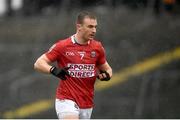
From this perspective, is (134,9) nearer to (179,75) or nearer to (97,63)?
(179,75)

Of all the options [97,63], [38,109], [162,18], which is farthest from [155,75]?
[97,63]

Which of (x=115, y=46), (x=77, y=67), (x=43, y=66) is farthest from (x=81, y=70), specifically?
(x=115, y=46)

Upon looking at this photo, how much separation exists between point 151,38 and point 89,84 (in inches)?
168

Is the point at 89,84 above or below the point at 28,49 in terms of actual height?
above

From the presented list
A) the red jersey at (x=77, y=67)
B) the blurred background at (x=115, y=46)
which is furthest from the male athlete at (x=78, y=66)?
the blurred background at (x=115, y=46)

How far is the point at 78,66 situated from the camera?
7445 mm

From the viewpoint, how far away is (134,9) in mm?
11547

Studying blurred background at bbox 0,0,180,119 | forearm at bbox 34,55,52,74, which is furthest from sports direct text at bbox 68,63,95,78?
blurred background at bbox 0,0,180,119

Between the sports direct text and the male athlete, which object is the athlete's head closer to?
the male athlete

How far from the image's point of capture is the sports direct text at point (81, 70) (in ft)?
24.3

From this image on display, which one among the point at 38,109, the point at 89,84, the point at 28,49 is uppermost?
the point at 89,84

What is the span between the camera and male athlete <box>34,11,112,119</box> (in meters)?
7.38

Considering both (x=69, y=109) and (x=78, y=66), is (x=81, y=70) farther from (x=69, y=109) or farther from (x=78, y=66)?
(x=69, y=109)

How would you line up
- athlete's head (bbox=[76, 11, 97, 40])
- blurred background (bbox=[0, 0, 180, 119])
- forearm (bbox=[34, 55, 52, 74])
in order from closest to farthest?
forearm (bbox=[34, 55, 52, 74])
athlete's head (bbox=[76, 11, 97, 40])
blurred background (bbox=[0, 0, 180, 119])
